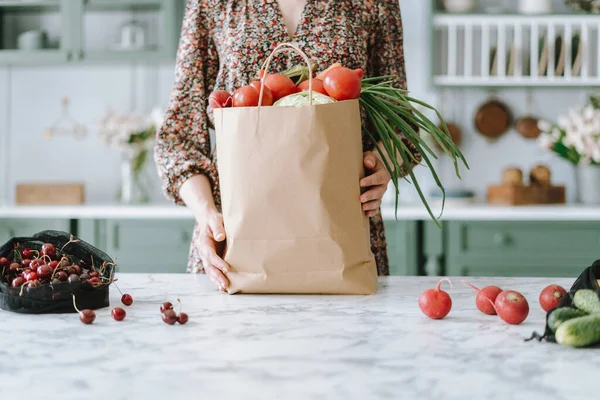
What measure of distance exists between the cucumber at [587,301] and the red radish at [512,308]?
8cm

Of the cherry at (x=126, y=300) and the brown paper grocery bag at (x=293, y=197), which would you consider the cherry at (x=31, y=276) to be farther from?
the brown paper grocery bag at (x=293, y=197)

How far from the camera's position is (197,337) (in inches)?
30.6

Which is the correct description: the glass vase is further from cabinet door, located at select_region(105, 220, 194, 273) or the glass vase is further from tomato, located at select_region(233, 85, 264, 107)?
tomato, located at select_region(233, 85, 264, 107)

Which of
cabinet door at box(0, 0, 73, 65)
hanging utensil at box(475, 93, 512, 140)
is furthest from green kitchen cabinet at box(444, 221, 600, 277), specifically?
cabinet door at box(0, 0, 73, 65)

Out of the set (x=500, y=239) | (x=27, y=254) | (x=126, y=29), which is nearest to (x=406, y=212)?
(x=500, y=239)

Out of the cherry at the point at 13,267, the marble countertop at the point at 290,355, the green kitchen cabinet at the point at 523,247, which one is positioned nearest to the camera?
the marble countertop at the point at 290,355

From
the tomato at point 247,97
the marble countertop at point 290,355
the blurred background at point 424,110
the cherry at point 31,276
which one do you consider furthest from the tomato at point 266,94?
the blurred background at point 424,110

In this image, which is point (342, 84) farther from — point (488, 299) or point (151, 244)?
point (151, 244)

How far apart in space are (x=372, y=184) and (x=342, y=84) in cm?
17

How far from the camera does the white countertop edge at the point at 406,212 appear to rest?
2764mm

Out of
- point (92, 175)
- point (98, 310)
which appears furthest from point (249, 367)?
point (92, 175)

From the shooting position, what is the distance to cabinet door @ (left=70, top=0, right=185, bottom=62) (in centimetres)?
309

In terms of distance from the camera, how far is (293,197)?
0.97 meters

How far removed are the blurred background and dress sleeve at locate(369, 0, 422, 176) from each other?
4.55 feet
